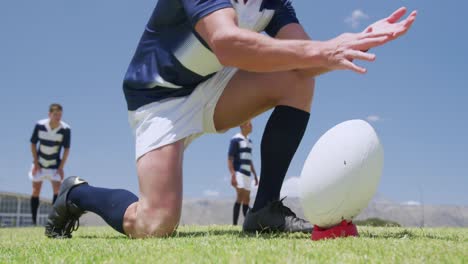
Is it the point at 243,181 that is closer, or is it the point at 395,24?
the point at 395,24

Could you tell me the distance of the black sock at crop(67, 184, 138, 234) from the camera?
374cm

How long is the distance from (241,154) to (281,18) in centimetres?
887

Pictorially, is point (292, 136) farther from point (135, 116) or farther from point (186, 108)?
point (135, 116)

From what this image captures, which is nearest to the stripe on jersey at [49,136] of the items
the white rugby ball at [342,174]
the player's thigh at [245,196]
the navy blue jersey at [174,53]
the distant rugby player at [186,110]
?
the player's thigh at [245,196]

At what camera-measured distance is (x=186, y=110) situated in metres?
3.75

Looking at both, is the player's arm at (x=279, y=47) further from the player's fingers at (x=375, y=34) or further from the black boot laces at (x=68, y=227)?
the black boot laces at (x=68, y=227)

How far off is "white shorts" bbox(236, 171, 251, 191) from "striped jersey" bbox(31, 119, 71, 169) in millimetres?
4040

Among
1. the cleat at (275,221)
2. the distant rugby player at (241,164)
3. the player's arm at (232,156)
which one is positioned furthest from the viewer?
the distant rugby player at (241,164)

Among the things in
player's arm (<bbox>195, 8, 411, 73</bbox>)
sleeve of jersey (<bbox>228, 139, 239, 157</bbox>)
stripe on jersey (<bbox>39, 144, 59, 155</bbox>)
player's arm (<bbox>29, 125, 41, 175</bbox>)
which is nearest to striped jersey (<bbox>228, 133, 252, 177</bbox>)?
sleeve of jersey (<bbox>228, 139, 239, 157</bbox>)

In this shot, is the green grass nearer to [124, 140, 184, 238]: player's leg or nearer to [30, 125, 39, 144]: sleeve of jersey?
[124, 140, 184, 238]: player's leg

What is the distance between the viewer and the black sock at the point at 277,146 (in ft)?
11.9

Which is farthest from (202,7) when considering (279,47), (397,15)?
(397,15)

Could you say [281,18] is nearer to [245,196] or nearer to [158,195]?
[158,195]

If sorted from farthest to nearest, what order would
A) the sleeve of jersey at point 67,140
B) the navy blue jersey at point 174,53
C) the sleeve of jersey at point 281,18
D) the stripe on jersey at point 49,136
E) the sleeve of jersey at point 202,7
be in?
the sleeve of jersey at point 67,140 < the stripe on jersey at point 49,136 < the sleeve of jersey at point 281,18 < the navy blue jersey at point 174,53 < the sleeve of jersey at point 202,7
